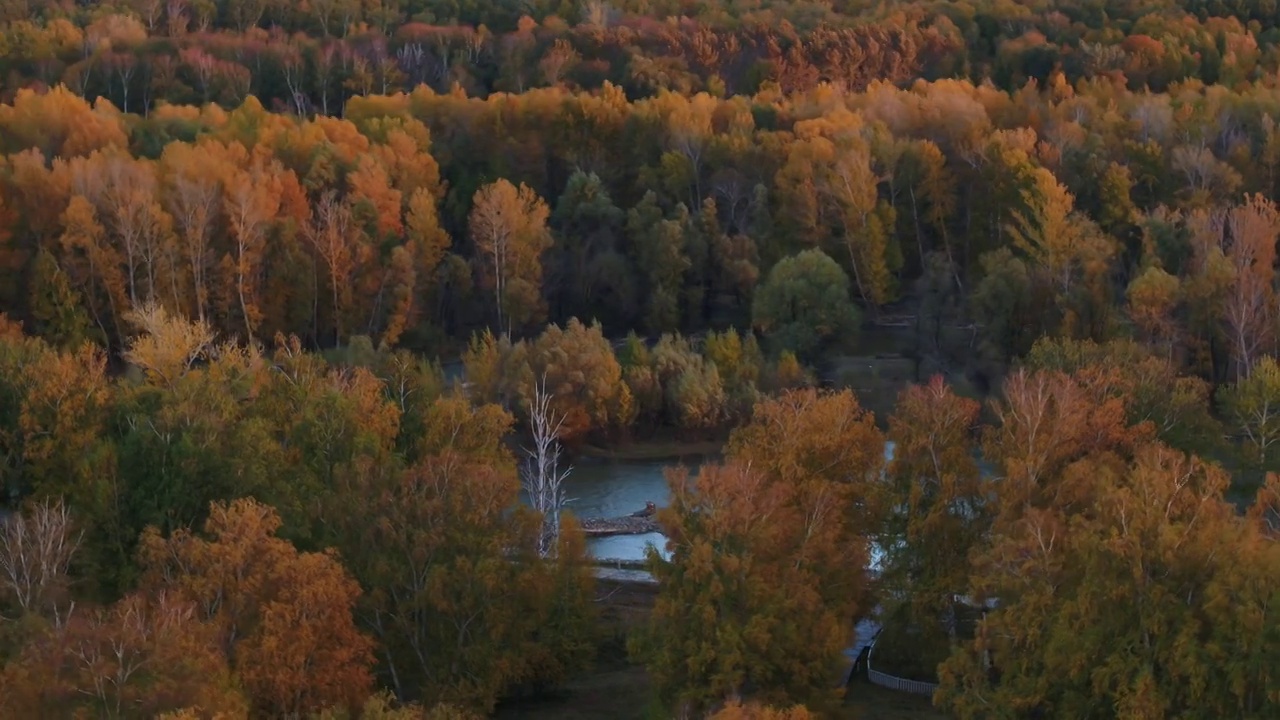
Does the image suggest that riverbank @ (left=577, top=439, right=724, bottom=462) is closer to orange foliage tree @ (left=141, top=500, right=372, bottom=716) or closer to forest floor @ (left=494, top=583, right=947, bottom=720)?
forest floor @ (left=494, top=583, right=947, bottom=720)

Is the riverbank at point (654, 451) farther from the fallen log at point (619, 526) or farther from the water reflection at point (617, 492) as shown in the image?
the fallen log at point (619, 526)

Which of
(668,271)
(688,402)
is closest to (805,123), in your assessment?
(668,271)

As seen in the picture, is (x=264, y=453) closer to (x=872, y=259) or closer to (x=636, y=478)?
(x=636, y=478)

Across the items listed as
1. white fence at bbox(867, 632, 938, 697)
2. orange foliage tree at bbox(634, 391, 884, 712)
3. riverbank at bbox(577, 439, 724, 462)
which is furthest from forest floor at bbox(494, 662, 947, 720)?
riverbank at bbox(577, 439, 724, 462)

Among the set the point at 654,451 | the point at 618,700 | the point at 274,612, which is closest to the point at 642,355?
the point at 654,451

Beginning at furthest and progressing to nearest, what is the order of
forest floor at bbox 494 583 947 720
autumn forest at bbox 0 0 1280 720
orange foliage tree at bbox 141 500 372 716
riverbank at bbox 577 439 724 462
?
riverbank at bbox 577 439 724 462, forest floor at bbox 494 583 947 720, autumn forest at bbox 0 0 1280 720, orange foliage tree at bbox 141 500 372 716

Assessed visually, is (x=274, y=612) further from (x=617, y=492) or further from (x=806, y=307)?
(x=806, y=307)
